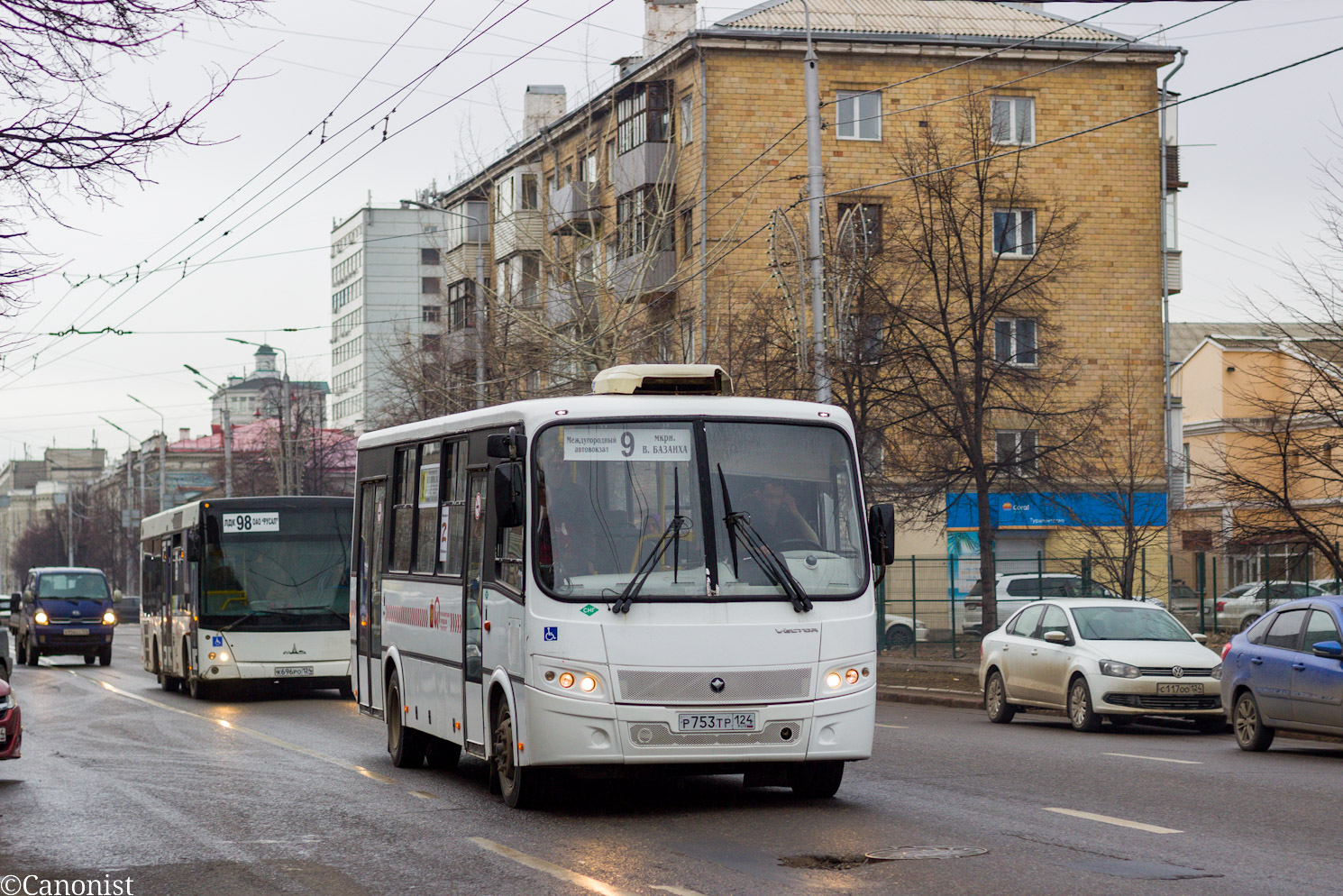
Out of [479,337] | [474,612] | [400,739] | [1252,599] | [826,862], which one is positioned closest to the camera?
[826,862]

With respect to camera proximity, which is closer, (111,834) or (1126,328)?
(111,834)

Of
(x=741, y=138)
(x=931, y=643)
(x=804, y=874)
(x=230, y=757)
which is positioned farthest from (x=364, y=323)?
(x=804, y=874)

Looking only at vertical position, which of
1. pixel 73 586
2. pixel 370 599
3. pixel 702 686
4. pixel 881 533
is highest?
pixel 881 533

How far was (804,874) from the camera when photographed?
8617 millimetres

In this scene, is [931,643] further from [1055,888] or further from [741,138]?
[1055,888]

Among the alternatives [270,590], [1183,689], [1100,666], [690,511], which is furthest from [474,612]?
[270,590]

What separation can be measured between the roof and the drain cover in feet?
125

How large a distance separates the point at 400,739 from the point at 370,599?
1.78 m

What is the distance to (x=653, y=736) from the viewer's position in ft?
35.5

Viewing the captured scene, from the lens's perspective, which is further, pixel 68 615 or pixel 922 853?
pixel 68 615

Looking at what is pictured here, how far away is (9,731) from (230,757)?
2682mm

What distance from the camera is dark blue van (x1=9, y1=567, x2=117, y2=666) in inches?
1540

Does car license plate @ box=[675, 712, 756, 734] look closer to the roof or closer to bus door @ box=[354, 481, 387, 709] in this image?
bus door @ box=[354, 481, 387, 709]

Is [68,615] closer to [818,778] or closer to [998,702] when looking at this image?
[998,702]
